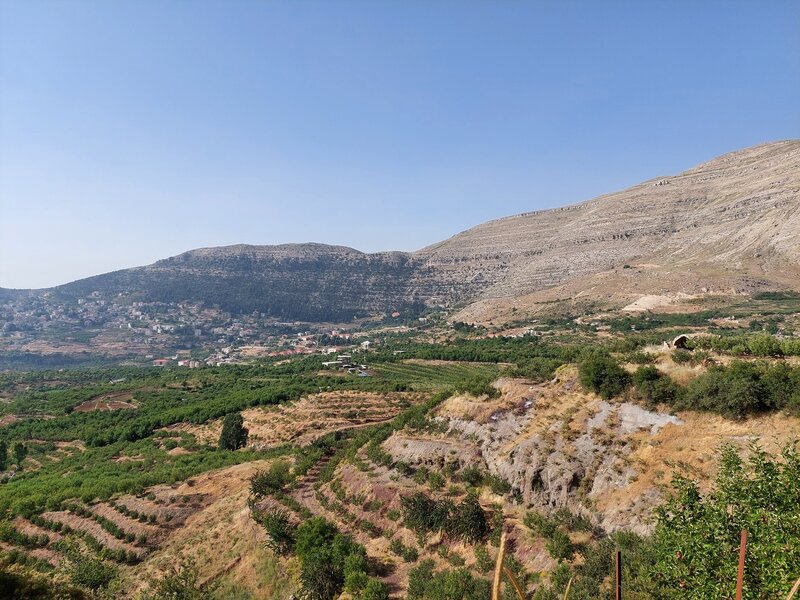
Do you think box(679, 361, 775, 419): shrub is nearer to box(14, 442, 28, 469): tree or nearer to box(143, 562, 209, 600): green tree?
box(143, 562, 209, 600): green tree

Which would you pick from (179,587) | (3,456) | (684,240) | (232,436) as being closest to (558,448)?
(179,587)

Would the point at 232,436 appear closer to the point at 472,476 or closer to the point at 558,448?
the point at 472,476

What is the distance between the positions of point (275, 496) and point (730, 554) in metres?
24.7

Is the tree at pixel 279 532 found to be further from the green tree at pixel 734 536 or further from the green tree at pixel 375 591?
the green tree at pixel 734 536

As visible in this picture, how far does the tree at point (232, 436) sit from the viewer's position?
44938mm

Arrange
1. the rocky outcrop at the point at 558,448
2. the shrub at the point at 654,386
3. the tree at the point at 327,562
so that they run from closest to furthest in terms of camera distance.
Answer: the rocky outcrop at the point at 558,448 < the tree at the point at 327,562 < the shrub at the point at 654,386

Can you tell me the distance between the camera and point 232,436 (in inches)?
1772

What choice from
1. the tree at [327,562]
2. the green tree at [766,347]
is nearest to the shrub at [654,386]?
the green tree at [766,347]

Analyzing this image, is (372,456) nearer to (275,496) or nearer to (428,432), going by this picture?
(428,432)

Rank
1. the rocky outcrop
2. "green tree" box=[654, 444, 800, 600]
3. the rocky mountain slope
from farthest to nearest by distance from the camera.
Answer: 1. the rocky mountain slope
2. the rocky outcrop
3. "green tree" box=[654, 444, 800, 600]

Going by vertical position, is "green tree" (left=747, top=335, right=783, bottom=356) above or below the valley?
above

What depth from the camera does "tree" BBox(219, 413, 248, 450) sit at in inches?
1769

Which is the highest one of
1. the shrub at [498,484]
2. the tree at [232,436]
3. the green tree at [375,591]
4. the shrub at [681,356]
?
the shrub at [681,356]

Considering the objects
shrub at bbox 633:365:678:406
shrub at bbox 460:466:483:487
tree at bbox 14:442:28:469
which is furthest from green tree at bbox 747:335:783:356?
tree at bbox 14:442:28:469
